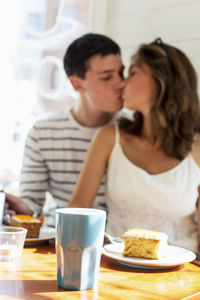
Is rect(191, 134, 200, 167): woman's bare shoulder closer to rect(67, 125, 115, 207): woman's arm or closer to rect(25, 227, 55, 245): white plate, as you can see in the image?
rect(67, 125, 115, 207): woman's arm

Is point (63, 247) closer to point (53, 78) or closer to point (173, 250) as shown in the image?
point (173, 250)

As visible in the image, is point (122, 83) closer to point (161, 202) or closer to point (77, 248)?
point (161, 202)

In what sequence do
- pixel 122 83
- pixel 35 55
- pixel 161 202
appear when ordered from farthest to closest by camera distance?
1. pixel 35 55
2. pixel 122 83
3. pixel 161 202

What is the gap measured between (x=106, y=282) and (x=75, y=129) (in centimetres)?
146

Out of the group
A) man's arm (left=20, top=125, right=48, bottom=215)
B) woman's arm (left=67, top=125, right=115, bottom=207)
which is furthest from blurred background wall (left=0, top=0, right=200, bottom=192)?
woman's arm (left=67, top=125, right=115, bottom=207)

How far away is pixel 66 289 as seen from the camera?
663mm

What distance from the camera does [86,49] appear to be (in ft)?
7.06

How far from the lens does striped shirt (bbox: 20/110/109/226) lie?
2.11 metres

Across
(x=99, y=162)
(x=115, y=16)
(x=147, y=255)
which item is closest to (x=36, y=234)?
(x=147, y=255)

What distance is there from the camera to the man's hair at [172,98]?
1.87 metres

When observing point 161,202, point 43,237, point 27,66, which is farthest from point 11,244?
point 27,66

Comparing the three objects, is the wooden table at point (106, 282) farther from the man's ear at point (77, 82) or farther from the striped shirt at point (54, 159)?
the man's ear at point (77, 82)

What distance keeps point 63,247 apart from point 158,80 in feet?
4.37

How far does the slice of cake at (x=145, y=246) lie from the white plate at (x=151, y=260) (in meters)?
0.01
